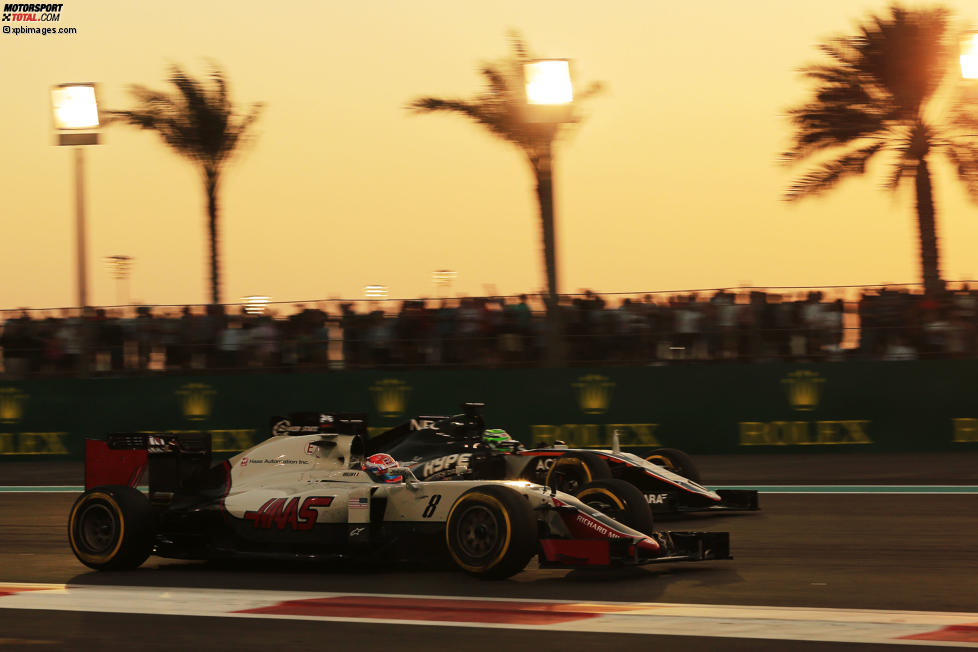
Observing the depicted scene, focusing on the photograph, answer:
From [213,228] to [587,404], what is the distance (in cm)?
1183

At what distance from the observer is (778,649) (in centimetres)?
671

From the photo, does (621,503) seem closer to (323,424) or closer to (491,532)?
(491,532)

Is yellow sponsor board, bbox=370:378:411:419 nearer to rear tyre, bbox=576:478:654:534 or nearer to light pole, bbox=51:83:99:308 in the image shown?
light pole, bbox=51:83:99:308

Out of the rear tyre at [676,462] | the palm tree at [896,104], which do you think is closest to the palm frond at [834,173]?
the palm tree at [896,104]

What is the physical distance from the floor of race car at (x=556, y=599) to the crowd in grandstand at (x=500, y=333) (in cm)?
741

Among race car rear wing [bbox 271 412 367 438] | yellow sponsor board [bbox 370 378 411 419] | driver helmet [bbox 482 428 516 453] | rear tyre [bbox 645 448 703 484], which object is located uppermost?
yellow sponsor board [bbox 370 378 411 419]

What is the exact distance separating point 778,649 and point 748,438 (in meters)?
13.6

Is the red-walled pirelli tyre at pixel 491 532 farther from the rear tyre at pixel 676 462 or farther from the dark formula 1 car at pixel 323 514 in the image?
the rear tyre at pixel 676 462

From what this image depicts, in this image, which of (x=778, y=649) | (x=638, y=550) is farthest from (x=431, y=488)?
(x=778, y=649)

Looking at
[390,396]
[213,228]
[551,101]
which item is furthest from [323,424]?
[213,228]

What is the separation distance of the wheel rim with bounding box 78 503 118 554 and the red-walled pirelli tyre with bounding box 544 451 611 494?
3.97 m

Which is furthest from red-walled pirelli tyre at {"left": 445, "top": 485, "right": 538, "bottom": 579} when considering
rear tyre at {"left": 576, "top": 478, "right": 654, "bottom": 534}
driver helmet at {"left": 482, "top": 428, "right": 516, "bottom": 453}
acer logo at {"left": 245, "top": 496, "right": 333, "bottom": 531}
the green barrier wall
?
the green barrier wall

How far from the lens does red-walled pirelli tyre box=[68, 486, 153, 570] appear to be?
396 inches

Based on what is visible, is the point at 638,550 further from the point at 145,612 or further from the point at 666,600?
the point at 145,612
